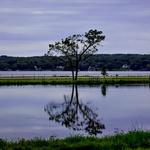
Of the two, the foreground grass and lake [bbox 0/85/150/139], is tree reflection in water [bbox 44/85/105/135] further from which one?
the foreground grass

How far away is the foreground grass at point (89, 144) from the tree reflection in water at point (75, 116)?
23.4 ft

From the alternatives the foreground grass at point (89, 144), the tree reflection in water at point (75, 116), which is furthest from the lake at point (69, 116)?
the foreground grass at point (89, 144)

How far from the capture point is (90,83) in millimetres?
80938

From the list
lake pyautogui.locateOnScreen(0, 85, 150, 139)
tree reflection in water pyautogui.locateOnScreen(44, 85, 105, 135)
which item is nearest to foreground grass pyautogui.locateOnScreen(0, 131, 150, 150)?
lake pyautogui.locateOnScreen(0, 85, 150, 139)

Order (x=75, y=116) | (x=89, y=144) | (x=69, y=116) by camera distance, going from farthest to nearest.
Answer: (x=75, y=116) → (x=69, y=116) → (x=89, y=144)

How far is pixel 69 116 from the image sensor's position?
34.8 meters

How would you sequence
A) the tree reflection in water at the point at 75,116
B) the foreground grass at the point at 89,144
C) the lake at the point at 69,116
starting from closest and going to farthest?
the foreground grass at the point at 89,144, the lake at the point at 69,116, the tree reflection in water at the point at 75,116

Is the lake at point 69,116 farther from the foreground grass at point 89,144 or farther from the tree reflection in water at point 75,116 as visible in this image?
the foreground grass at point 89,144

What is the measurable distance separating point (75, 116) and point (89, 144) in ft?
59.9

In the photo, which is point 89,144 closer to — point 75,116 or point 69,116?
point 69,116

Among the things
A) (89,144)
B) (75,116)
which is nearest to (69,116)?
(75,116)

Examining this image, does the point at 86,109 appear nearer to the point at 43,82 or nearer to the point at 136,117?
the point at 136,117

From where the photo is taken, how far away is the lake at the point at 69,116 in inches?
1045

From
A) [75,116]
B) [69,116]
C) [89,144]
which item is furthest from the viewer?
[75,116]
